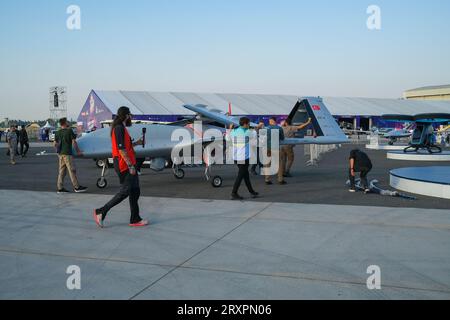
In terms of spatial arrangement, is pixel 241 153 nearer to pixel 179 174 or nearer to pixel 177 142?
pixel 177 142

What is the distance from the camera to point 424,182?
28.0 feet

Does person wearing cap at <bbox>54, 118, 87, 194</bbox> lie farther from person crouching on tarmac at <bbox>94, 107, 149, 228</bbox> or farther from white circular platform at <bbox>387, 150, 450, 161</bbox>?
white circular platform at <bbox>387, 150, 450, 161</bbox>

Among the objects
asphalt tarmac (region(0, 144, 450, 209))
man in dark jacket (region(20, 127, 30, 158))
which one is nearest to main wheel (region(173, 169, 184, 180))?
asphalt tarmac (region(0, 144, 450, 209))

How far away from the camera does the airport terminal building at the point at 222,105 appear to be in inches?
1567

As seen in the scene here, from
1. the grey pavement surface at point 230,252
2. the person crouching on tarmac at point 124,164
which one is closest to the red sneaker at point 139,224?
the person crouching on tarmac at point 124,164

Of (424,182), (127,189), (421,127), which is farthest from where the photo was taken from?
(421,127)

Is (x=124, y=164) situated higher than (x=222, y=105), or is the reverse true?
(x=222, y=105)

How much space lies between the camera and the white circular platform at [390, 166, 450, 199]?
820cm

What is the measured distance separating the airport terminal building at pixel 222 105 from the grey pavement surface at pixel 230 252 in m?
30.2

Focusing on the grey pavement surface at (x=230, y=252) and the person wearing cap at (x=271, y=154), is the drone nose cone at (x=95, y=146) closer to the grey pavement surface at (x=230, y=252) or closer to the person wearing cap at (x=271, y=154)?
the grey pavement surface at (x=230, y=252)

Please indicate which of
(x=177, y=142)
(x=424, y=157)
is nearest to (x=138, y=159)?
(x=177, y=142)

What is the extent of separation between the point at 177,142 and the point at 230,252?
585 centimetres
